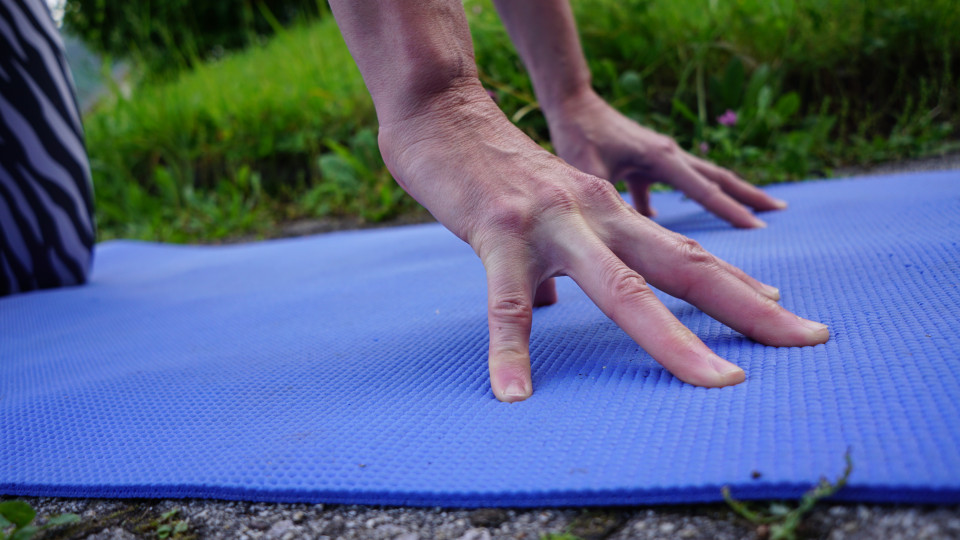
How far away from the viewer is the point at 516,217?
824 mm

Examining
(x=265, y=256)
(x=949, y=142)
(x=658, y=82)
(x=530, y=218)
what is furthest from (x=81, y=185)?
(x=949, y=142)

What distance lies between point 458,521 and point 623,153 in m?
1.15

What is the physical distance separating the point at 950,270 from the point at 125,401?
4.06 feet

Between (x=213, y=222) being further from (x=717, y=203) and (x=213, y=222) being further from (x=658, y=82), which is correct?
(x=717, y=203)

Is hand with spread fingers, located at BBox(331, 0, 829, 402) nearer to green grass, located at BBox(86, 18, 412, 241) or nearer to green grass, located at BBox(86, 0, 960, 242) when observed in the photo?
green grass, located at BBox(86, 0, 960, 242)

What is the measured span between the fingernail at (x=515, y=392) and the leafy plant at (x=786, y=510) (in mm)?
277

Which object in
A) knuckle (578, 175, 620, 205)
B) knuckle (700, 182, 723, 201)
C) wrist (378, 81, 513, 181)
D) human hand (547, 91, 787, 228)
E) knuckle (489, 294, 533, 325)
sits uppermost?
wrist (378, 81, 513, 181)

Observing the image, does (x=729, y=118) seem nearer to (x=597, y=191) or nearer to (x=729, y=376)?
(x=597, y=191)

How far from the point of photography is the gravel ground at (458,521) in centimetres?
49

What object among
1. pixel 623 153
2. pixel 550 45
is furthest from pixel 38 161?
pixel 623 153

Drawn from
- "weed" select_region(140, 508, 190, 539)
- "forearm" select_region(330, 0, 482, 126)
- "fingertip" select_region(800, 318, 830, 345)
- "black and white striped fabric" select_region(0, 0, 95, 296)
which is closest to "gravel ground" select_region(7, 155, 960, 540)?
"weed" select_region(140, 508, 190, 539)

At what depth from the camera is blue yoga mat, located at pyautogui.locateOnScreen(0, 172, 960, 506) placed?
0.57 meters

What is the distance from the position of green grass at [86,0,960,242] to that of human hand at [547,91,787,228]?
38.0 inches

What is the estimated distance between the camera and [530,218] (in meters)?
0.82
